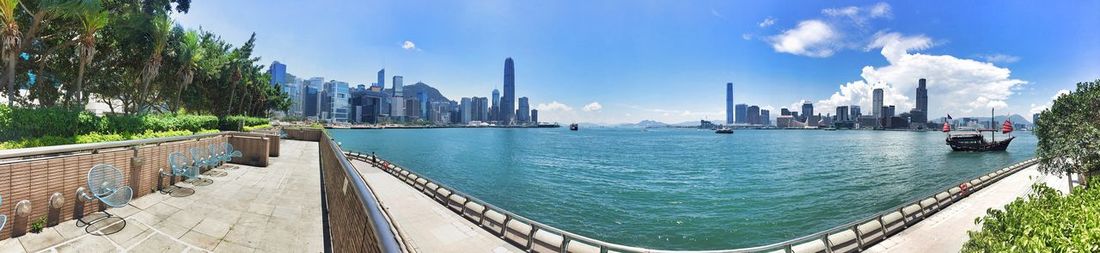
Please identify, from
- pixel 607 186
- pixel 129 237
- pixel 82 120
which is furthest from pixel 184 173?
pixel 607 186

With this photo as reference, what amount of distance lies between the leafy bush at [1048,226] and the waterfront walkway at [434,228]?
7423 mm

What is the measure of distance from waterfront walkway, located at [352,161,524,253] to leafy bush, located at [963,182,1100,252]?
742 cm

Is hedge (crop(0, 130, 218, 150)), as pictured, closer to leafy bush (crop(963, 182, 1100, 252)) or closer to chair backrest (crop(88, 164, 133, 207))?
chair backrest (crop(88, 164, 133, 207))

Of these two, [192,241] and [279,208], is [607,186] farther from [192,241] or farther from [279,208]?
[192,241]

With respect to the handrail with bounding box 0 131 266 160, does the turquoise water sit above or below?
below

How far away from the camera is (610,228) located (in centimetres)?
1658

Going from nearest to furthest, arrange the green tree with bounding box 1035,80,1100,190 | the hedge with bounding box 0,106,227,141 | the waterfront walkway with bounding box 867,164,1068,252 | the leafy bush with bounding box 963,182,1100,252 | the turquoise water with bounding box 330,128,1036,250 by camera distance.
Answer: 1. the leafy bush with bounding box 963,182,1100,252
2. the hedge with bounding box 0,106,227,141
3. the waterfront walkway with bounding box 867,164,1068,252
4. the green tree with bounding box 1035,80,1100,190
5. the turquoise water with bounding box 330,128,1036,250

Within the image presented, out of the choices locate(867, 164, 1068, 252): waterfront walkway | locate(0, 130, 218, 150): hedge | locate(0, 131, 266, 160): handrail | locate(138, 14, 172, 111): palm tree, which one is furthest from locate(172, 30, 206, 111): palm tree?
locate(867, 164, 1068, 252): waterfront walkway

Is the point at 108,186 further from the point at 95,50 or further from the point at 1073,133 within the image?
the point at 1073,133

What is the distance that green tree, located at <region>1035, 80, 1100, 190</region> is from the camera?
1608 centimetres

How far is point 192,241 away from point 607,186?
947 inches

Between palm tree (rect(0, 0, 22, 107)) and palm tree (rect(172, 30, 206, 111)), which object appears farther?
palm tree (rect(172, 30, 206, 111))

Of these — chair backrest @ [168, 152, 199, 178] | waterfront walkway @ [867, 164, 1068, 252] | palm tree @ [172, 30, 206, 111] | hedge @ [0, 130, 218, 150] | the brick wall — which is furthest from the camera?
palm tree @ [172, 30, 206, 111]

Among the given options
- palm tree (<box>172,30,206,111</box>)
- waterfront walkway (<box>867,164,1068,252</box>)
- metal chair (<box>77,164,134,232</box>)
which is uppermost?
palm tree (<box>172,30,206,111</box>)
